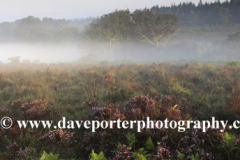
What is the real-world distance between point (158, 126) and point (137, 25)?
36.8 meters

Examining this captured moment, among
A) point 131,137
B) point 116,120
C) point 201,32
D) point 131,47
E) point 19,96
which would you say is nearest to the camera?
point 131,137

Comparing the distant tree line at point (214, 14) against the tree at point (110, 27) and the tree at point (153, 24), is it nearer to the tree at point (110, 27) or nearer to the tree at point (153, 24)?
the tree at point (153, 24)

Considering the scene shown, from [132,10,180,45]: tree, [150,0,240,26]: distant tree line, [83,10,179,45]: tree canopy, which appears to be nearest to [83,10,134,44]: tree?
[83,10,179,45]: tree canopy

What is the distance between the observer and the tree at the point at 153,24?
34250 mm

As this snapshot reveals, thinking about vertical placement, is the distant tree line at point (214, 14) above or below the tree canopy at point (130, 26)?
above

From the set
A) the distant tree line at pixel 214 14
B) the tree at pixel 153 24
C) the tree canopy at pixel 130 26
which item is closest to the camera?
the tree at pixel 153 24

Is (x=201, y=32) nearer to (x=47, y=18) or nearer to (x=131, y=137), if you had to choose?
(x=131, y=137)

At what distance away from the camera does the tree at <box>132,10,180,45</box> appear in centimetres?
3425

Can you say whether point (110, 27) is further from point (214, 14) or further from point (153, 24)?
point (214, 14)

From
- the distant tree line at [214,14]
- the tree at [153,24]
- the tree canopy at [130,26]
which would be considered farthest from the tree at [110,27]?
Answer: the distant tree line at [214,14]

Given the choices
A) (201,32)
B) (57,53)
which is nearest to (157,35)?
(201,32)

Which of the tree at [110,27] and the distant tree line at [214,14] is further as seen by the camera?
the distant tree line at [214,14]

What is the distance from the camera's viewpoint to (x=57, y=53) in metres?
64.3

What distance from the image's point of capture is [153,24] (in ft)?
114
